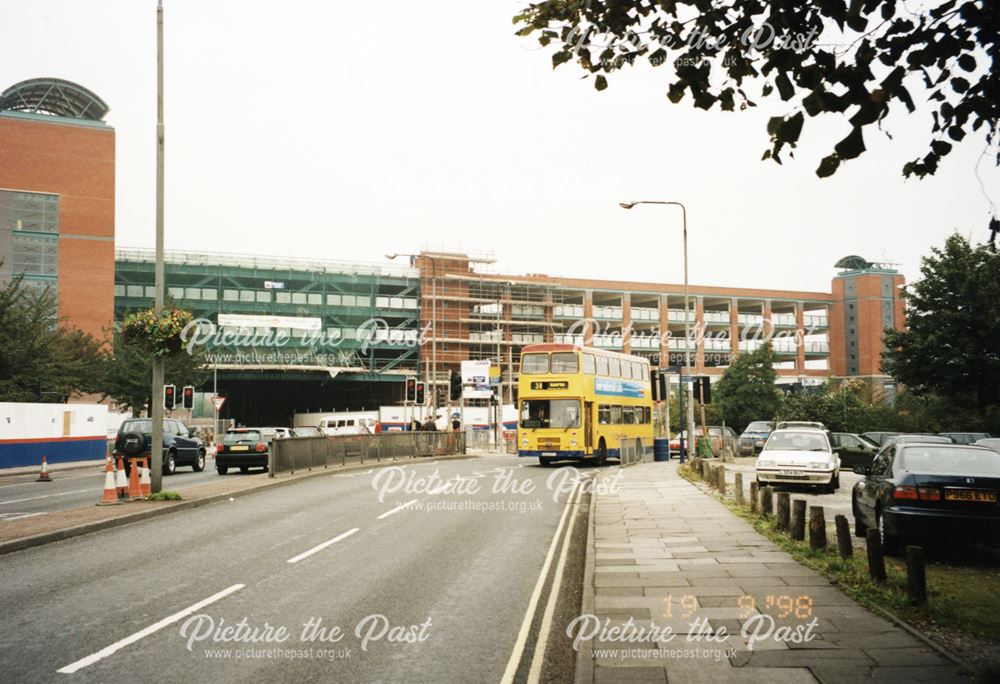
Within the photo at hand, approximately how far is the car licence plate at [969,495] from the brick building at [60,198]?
240 ft

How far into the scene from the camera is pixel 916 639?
6.70m

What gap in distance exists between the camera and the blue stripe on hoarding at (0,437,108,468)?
31047 mm

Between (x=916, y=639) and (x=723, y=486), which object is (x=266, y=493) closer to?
(x=723, y=486)

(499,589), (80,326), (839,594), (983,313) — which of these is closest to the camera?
(839,594)

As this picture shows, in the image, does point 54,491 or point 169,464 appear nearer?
point 54,491

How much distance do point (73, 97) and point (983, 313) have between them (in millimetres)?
76734

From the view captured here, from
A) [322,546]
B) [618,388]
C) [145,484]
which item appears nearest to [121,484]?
[145,484]

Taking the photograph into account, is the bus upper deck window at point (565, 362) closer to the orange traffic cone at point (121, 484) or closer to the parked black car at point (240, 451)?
the parked black car at point (240, 451)

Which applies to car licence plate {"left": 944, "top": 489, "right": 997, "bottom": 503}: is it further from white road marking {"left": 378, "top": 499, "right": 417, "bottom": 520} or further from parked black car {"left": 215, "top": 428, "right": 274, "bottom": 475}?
parked black car {"left": 215, "top": 428, "right": 274, "bottom": 475}

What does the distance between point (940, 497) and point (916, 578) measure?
10.7 feet

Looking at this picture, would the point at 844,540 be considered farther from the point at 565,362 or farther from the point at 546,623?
the point at 565,362

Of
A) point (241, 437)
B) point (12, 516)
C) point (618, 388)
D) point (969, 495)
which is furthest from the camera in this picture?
point (618, 388)

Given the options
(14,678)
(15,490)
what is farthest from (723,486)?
(15,490)

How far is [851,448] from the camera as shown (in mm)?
31953
